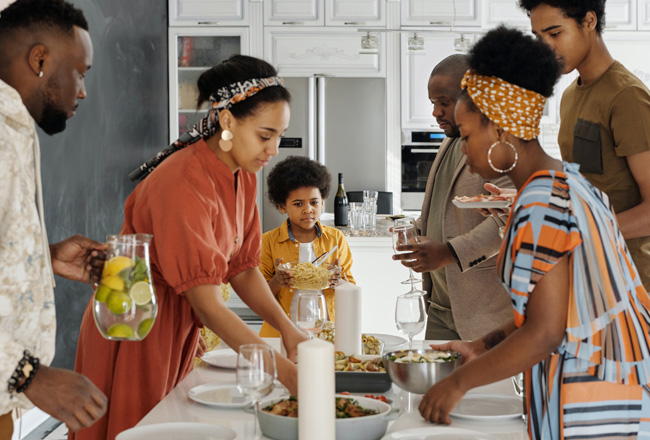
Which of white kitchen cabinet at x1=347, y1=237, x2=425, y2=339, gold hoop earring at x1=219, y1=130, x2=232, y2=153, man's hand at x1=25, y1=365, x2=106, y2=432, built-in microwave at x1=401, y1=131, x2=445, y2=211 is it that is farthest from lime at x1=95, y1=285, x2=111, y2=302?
built-in microwave at x1=401, y1=131, x2=445, y2=211

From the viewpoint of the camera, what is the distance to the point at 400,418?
4.75ft

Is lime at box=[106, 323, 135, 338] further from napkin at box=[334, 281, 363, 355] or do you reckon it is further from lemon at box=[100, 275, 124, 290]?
napkin at box=[334, 281, 363, 355]

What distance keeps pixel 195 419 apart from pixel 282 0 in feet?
16.5

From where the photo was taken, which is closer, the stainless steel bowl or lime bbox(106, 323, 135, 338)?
lime bbox(106, 323, 135, 338)

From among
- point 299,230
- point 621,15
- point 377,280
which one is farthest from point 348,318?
point 621,15

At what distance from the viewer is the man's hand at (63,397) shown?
1.14 m

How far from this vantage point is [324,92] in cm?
603

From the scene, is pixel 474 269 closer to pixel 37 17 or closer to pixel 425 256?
pixel 425 256

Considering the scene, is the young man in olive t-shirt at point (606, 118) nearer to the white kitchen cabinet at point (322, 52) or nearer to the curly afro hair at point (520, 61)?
the curly afro hair at point (520, 61)

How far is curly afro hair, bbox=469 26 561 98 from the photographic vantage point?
1406 mm

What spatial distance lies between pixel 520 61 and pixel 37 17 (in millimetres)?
904

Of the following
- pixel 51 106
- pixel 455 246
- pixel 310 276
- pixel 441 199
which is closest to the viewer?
pixel 51 106

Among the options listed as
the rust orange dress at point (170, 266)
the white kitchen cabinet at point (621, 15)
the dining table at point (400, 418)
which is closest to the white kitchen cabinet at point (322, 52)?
the white kitchen cabinet at point (621, 15)

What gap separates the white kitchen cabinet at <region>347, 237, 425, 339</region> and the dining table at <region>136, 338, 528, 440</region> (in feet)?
8.21
